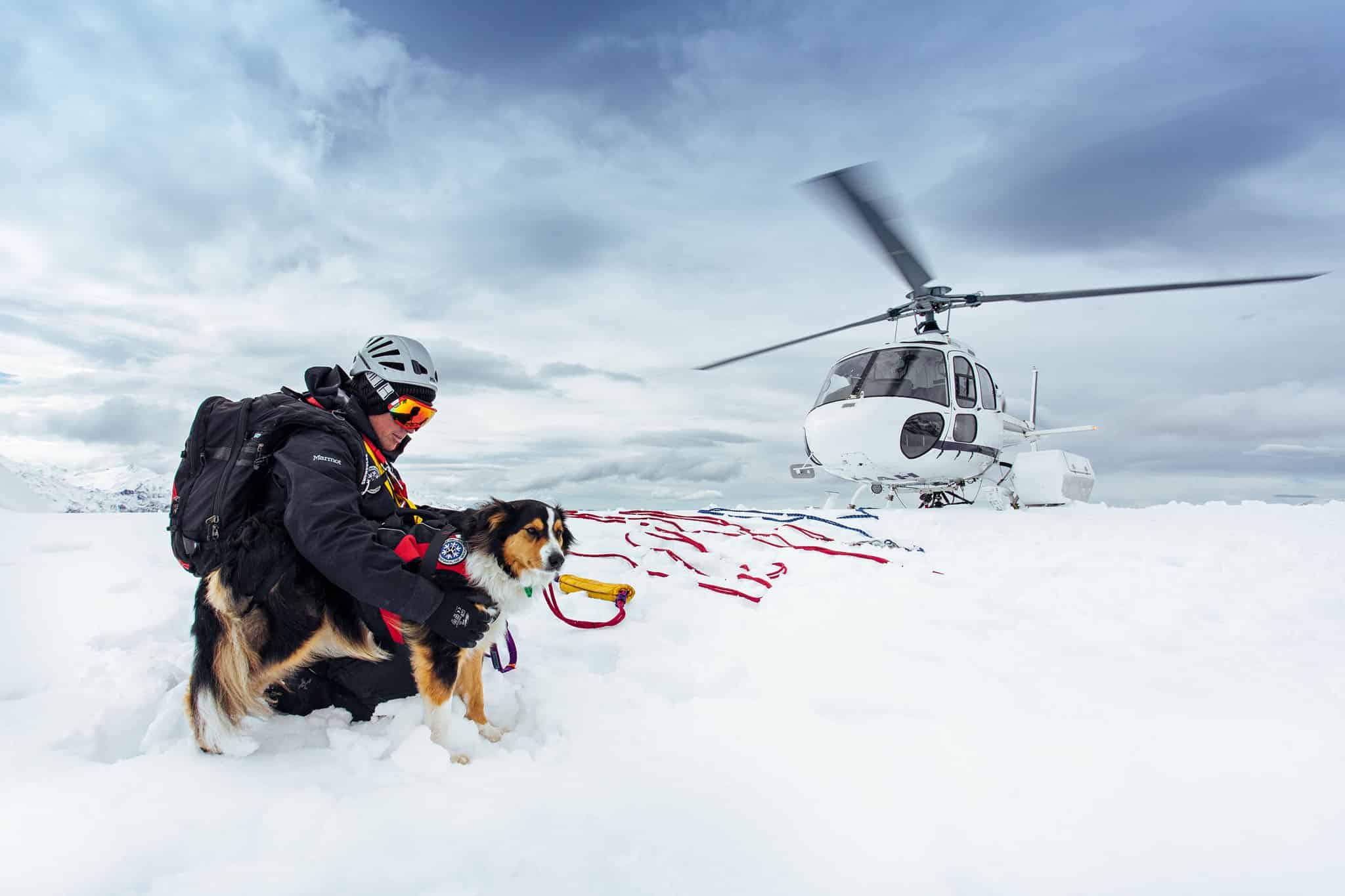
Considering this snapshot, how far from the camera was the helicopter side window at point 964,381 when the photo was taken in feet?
33.4

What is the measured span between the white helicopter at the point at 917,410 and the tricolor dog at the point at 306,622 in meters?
7.70

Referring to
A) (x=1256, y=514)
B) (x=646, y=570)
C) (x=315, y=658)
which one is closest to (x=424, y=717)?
(x=315, y=658)

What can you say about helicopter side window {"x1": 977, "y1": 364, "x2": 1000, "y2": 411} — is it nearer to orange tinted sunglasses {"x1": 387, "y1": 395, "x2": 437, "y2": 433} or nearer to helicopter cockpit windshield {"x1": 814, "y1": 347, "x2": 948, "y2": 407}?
helicopter cockpit windshield {"x1": 814, "y1": 347, "x2": 948, "y2": 407}

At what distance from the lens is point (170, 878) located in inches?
69.9

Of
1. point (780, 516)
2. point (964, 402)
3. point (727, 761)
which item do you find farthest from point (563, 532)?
point (964, 402)

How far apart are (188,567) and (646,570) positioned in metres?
3.29

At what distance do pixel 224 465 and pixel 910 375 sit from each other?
941 cm

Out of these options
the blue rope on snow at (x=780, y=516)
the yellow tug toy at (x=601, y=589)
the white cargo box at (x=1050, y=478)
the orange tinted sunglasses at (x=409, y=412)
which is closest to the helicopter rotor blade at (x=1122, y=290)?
the white cargo box at (x=1050, y=478)

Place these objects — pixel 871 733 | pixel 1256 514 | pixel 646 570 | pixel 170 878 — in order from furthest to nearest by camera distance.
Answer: pixel 1256 514, pixel 646 570, pixel 871 733, pixel 170 878

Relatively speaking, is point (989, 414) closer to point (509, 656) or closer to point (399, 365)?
point (509, 656)

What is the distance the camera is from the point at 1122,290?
30.6 feet

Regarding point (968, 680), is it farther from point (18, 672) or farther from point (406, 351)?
point (18, 672)

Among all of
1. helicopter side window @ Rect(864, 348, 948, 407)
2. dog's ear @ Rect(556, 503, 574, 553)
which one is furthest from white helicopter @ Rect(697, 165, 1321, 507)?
dog's ear @ Rect(556, 503, 574, 553)

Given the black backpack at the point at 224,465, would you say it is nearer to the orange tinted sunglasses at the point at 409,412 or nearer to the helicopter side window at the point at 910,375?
the orange tinted sunglasses at the point at 409,412
